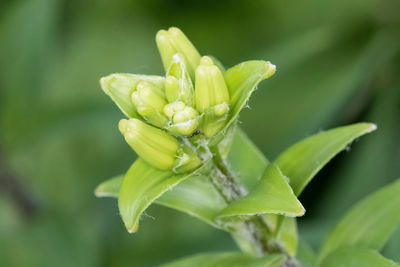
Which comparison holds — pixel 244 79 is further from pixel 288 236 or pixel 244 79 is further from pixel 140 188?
pixel 288 236

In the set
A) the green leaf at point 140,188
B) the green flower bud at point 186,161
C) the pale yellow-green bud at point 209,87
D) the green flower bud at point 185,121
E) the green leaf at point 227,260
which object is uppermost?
the pale yellow-green bud at point 209,87

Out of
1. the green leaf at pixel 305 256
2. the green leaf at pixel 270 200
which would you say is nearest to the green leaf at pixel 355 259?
the green leaf at pixel 305 256

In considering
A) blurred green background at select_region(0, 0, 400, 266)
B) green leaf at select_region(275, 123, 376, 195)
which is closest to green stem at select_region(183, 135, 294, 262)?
green leaf at select_region(275, 123, 376, 195)

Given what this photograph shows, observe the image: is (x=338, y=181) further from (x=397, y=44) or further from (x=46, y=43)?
(x=46, y=43)

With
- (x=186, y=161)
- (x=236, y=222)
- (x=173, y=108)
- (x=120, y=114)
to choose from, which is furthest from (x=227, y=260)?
(x=120, y=114)

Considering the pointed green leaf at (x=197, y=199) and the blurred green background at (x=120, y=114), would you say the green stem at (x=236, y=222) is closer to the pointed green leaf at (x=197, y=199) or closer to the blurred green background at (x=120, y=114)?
the pointed green leaf at (x=197, y=199)

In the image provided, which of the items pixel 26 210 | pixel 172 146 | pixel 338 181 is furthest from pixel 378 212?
pixel 26 210
